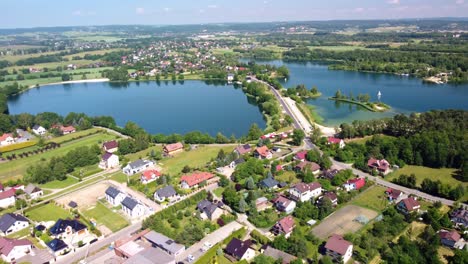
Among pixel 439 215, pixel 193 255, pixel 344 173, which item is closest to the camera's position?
pixel 193 255

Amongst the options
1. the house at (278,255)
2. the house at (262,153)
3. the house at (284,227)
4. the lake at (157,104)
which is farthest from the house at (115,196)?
the lake at (157,104)

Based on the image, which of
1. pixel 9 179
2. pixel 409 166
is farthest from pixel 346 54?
pixel 9 179

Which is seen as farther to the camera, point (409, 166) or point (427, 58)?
point (427, 58)

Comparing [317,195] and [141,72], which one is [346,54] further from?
[317,195]

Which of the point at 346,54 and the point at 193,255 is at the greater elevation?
the point at 346,54

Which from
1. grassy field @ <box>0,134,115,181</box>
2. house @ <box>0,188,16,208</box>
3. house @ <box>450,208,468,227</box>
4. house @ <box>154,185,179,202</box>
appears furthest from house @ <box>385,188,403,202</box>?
grassy field @ <box>0,134,115,181</box>

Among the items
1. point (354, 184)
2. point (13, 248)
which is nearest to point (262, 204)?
point (354, 184)

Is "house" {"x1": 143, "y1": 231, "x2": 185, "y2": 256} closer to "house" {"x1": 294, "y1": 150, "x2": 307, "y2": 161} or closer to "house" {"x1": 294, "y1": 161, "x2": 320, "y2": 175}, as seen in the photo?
"house" {"x1": 294, "y1": 161, "x2": 320, "y2": 175}
